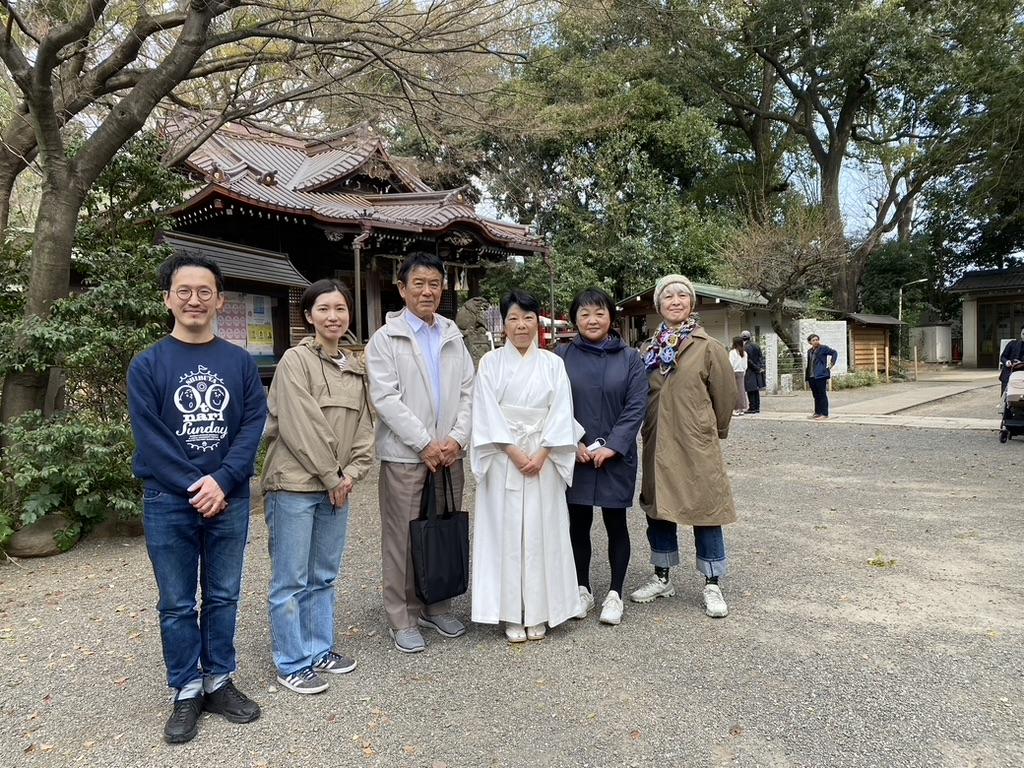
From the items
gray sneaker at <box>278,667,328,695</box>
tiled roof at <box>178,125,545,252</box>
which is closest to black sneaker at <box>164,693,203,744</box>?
gray sneaker at <box>278,667,328,695</box>

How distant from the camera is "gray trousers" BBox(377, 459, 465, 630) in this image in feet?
10.5

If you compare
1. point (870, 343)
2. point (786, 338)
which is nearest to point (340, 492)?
point (786, 338)

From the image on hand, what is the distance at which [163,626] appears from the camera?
2.48 meters

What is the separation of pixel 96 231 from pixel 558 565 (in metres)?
4.92

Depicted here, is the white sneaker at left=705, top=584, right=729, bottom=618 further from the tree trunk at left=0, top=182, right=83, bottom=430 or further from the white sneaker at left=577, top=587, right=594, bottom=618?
the tree trunk at left=0, top=182, right=83, bottom=430

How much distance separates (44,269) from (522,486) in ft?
14.3

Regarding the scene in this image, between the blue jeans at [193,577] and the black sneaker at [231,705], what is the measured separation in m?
0.08

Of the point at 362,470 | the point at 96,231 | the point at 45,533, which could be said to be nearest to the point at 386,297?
the point at 96,231

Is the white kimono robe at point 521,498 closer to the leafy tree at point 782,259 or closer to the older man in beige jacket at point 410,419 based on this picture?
the older man in beige jacket at point 410,419

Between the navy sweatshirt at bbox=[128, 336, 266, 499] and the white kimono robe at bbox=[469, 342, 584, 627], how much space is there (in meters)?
1.09

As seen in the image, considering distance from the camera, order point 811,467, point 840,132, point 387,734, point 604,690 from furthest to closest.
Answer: point 840,132, point 811,467, point 604,690, point 387,734

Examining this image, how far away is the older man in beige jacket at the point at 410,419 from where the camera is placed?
313 centimetres

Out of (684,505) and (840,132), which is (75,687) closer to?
(684,505)

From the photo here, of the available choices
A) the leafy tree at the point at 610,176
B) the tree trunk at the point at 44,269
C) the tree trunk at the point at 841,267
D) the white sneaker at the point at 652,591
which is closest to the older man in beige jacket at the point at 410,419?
the white sneaker at the point at 652,591
